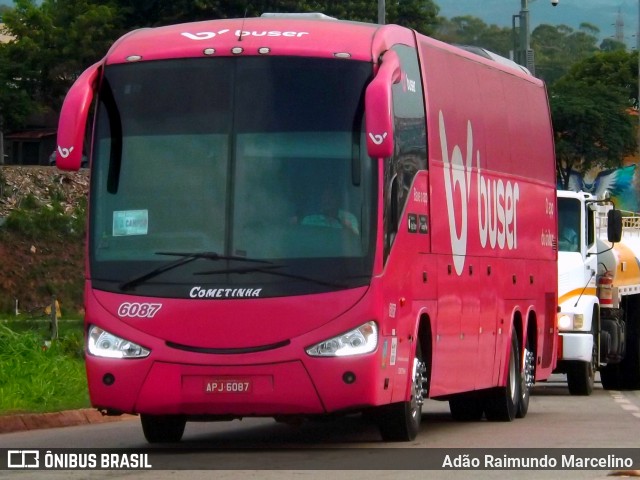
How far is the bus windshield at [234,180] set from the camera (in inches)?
473

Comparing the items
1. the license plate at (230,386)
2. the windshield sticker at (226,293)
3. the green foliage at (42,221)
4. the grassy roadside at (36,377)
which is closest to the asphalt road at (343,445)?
the license plate at (230,386)

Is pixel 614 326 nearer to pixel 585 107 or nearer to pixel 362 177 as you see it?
pixel 362 177

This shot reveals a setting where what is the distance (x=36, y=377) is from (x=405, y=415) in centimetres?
641

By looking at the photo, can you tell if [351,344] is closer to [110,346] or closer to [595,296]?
[110,346]

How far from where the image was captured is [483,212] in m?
16.0

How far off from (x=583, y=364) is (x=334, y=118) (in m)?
11.9

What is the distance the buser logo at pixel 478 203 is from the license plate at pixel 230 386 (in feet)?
11.2

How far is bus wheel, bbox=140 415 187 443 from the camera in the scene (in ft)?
44.8

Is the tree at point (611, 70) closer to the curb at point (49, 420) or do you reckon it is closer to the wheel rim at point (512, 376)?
the wheel rim at point (512, 376)

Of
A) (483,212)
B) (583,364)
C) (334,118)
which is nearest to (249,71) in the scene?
(334,118)

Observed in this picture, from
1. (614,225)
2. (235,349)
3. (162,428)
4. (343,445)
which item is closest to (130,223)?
(235,349)

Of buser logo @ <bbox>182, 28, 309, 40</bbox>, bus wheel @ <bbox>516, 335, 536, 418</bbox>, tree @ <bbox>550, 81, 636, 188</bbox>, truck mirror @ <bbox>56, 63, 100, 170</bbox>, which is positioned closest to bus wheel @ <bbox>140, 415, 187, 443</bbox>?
truck mirror @ <bbox>56, 63, 100, 170</bbox>

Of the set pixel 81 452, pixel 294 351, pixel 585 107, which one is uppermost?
pixel 585 107

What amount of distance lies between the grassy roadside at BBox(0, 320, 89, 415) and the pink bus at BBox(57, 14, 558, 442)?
383 centimetres
